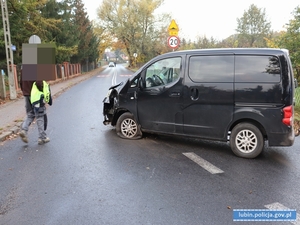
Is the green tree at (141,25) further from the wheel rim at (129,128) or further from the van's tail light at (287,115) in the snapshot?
the van's tail light at (287,115)

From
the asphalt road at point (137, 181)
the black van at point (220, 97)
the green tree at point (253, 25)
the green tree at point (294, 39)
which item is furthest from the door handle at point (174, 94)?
the green tree at point (253, 25)

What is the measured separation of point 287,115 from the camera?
4.62 metres

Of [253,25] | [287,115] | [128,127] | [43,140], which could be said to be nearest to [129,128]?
[128,127]

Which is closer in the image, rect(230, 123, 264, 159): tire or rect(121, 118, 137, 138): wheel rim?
rect(230, 123, 264, 159): tire

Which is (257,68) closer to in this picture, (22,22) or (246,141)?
(246,141)

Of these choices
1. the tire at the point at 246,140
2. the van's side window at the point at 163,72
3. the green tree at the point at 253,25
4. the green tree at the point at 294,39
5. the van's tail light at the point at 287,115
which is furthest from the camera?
the green tree at the point at 253,25

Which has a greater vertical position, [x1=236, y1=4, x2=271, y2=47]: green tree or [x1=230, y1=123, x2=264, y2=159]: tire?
[x1=236, y1=4, x2=271, y2=47]: green tree

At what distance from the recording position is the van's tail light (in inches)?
181

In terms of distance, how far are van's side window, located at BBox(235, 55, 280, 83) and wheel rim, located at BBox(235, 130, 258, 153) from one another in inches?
39.3

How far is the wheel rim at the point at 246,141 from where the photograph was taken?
4969 millimetres

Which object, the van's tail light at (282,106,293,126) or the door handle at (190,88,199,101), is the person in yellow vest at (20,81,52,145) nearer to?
the door handle at (190,88,199,101)

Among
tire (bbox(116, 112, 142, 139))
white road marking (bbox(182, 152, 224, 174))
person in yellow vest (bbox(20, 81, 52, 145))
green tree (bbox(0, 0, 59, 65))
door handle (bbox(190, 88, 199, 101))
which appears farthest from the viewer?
green tree (bbox(0, 0, 59, 65))

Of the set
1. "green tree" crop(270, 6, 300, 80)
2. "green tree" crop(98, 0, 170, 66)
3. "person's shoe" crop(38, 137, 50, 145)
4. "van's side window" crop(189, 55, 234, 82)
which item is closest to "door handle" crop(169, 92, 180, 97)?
"van's side window" crop(189, 55, 234, 82)

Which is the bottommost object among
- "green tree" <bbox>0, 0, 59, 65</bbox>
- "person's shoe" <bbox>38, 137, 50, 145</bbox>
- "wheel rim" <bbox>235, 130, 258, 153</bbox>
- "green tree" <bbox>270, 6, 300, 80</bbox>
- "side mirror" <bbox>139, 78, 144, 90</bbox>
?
"person's shoe" <bbox>38, 137, 50, 145</bbox>
